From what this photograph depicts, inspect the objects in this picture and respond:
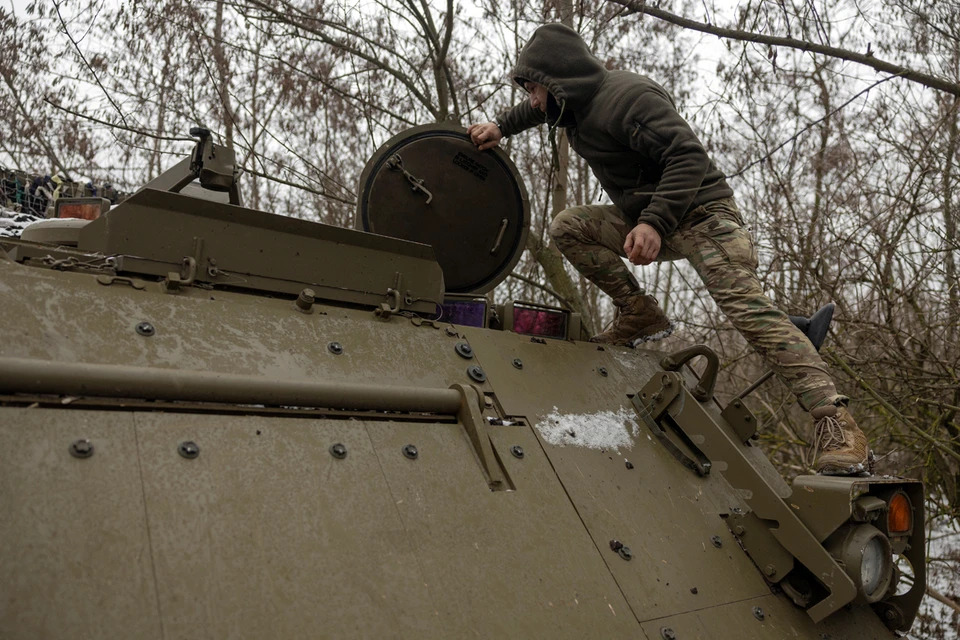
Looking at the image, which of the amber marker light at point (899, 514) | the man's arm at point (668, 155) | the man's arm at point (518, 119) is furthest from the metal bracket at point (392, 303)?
the amber marker light at point (899, 514)

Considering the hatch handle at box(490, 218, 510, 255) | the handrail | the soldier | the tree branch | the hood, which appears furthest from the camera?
the tree branch

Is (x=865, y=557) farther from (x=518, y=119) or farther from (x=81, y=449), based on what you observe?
(x=518, y=119)

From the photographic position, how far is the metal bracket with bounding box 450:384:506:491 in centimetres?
223

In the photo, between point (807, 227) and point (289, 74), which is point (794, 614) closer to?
point (807, 227)

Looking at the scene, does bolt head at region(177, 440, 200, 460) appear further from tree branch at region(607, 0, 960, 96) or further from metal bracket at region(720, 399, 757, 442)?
tree branch at region(607, 0, 960, 96)

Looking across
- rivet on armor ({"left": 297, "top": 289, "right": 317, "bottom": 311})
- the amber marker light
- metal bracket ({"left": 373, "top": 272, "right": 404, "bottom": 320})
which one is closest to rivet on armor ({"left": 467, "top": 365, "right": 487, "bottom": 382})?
metal bracket ({"left": 373, "top": 272, "right": 404, "bottom": 320})

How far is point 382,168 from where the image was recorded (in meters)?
3.49

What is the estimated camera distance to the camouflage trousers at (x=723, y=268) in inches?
117

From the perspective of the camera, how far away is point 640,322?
11.6 feet

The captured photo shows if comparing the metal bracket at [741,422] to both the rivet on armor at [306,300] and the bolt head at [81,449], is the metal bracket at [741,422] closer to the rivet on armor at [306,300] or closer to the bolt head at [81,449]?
the rivet on armor at [306,300]

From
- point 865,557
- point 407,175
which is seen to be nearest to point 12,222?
point 407,175

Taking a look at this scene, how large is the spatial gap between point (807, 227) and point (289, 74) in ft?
16.0

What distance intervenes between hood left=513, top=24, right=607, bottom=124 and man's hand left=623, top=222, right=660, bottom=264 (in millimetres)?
644

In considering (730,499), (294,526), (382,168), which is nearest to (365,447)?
(294,526)
